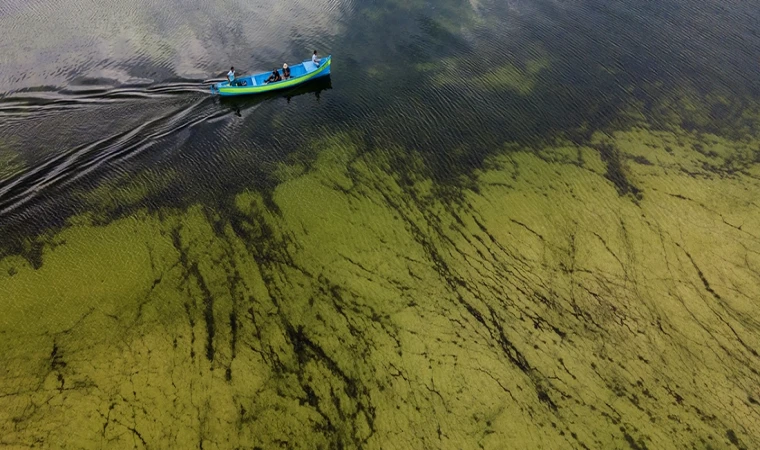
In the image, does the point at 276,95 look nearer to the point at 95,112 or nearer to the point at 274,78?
the point at 274,78

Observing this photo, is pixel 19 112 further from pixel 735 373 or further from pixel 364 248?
pixel 735 373

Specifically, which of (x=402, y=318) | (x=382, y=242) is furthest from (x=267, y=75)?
(x=402, y=318)

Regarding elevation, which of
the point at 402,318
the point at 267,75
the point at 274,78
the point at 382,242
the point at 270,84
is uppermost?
the point at 267,75

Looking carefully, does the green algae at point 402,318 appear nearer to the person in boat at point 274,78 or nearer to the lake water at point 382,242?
the lake water at point 382,242

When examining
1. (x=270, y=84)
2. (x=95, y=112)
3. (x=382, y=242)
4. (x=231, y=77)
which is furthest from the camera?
(x=270, y=84)

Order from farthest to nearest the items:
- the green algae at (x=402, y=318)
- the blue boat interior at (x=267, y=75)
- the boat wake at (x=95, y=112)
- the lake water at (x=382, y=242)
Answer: the blue boat interior at (x=267, y=75) → the boat wake at (x=95, y=112) → the lake water at (x=382, y=242) → the green algae at (x=402, y=318)

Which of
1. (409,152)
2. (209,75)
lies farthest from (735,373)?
(209,75)

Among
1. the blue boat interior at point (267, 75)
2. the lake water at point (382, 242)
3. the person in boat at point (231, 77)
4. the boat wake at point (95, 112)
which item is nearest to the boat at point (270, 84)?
the blue boat interior at point (267, 75)

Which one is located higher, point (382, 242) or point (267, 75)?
point (267, 75)
